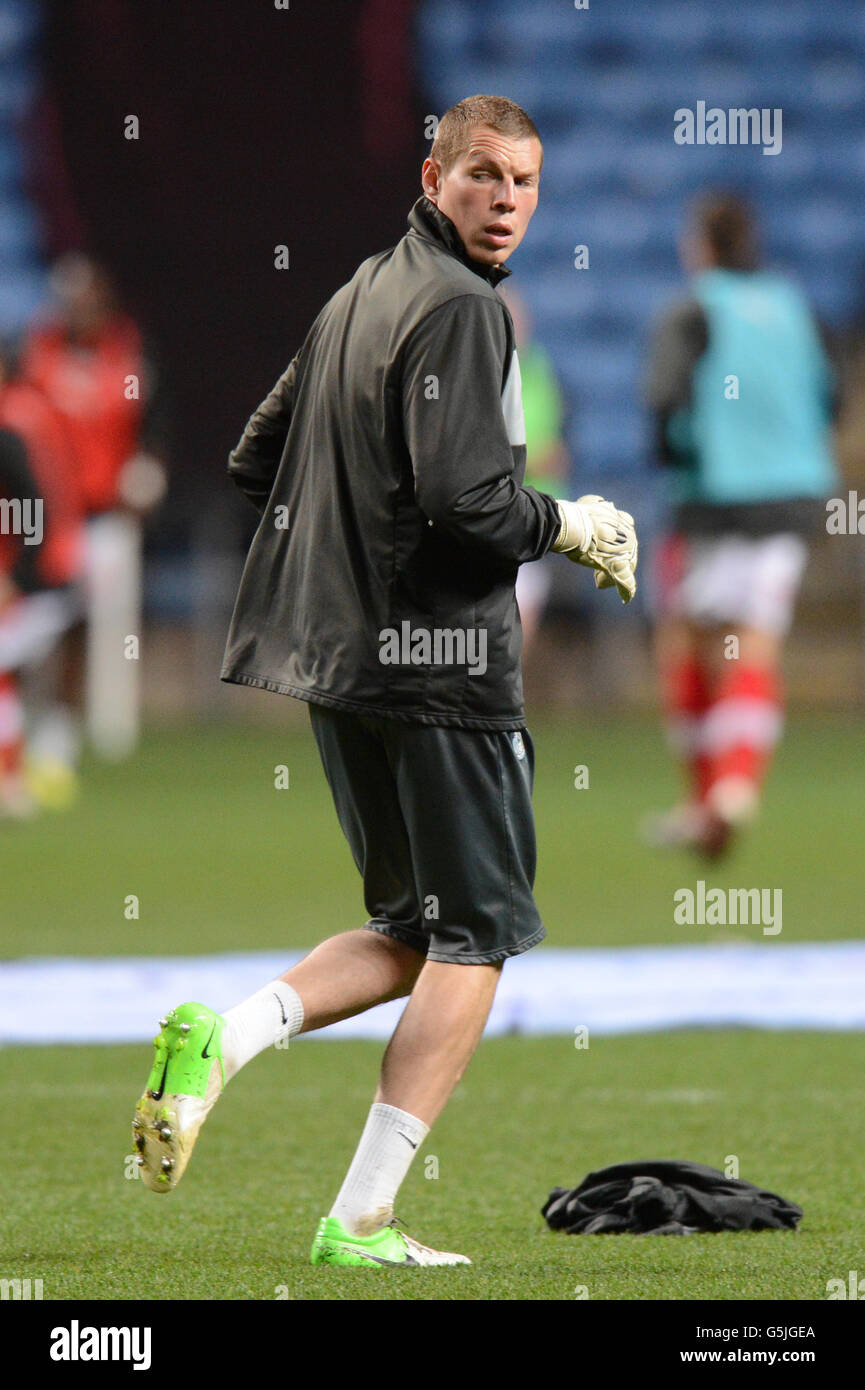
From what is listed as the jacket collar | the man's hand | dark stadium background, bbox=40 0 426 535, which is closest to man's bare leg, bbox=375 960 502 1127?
the man's hand

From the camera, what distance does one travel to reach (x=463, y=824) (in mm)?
3328

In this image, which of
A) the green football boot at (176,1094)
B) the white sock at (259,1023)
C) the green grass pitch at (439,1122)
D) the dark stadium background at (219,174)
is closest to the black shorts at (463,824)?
the white sock at (259,1023)

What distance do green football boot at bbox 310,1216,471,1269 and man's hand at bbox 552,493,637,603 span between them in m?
1.02

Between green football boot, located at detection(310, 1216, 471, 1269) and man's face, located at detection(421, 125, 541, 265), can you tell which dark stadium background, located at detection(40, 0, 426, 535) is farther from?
green football boot, located at detection(310, 1216, 471, 1269)

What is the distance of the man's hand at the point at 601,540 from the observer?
11.2ft

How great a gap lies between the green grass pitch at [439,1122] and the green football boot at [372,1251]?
44mm

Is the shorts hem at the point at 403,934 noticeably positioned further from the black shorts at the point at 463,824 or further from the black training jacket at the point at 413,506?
the black training jacket at the point at 413,506

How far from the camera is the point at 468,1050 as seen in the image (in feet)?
11.2

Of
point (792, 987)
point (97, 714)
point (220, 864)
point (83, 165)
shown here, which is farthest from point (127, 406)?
point (792, 987)

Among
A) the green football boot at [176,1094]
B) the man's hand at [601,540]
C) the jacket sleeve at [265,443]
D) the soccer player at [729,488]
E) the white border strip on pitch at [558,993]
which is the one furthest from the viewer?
the soccer player at [729,488]

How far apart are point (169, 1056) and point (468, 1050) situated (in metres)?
0.48

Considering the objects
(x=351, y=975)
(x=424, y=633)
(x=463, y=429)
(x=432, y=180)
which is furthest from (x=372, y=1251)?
(x=432, y=180)

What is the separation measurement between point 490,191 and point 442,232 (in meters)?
0.10
